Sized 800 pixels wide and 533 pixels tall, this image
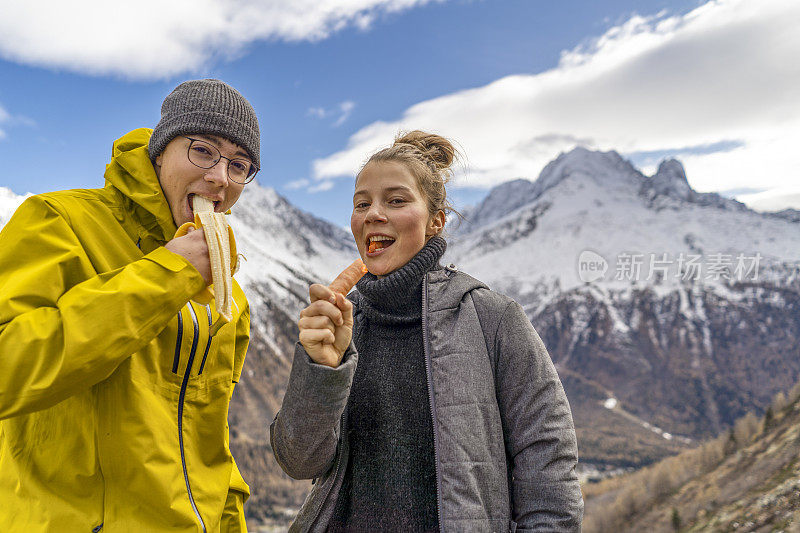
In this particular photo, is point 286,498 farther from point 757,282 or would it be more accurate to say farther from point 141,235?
point 757,282

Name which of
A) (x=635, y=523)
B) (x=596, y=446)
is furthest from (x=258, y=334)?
(x=596, y=446)

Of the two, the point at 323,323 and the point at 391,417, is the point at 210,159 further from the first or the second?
the point at 391,417

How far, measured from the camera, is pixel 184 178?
2.82m

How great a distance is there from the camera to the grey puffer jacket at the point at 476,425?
92.7 inches

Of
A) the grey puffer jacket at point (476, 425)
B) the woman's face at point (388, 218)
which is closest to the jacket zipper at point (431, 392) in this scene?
the grey puffer jacket at point (476, 425)

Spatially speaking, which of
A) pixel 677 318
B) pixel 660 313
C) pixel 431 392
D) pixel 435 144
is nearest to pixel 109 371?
pixel 431 392

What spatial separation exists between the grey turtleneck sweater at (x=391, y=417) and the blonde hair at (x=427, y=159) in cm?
30

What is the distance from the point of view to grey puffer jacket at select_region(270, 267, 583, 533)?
2.36 m

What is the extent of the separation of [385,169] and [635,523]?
68.5ft

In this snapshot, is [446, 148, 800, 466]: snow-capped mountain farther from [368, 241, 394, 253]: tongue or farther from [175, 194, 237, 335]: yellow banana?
[175, 194, 237, 335]: yellow banana

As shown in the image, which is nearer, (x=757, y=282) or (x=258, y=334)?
(x=258, y=334)

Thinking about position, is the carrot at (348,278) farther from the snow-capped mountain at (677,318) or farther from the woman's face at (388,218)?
the snow-capped mountain at (677,318)

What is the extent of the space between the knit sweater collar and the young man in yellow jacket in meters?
0.77

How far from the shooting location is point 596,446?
394 ft
